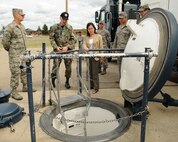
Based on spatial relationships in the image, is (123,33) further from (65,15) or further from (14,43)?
(14,43)

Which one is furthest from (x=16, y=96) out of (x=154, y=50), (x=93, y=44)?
(x=154, y=50)

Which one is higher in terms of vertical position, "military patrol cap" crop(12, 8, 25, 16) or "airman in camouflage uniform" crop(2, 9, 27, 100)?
"military patrol cap" crop(12, 8, 25, 16)

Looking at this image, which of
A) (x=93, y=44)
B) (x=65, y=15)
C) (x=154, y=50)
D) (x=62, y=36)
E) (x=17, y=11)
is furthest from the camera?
(x=62, y=36)

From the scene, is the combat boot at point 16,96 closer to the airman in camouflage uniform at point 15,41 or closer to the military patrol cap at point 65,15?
the airman in camouflage uniform at point 15,41

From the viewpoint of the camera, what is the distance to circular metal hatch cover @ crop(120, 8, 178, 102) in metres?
3.14

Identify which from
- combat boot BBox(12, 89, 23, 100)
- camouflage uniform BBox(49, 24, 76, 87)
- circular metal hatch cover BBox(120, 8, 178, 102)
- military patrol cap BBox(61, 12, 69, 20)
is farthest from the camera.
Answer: camouflage uniform BBox(49, 24, 76, 87)

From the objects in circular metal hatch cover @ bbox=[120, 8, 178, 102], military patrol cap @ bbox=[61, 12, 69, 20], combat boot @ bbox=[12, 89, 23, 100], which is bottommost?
combat boot @ bbox=[12, 89, 23, 100]

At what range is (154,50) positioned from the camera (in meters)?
3.37

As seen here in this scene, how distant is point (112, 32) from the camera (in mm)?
10211

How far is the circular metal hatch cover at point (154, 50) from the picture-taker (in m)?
3.14

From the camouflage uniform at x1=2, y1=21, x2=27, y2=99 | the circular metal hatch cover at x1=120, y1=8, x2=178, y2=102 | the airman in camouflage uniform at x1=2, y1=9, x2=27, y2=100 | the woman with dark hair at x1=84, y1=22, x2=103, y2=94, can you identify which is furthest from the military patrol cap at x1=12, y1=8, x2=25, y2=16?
the circular metal hatch cover at x1=120, y1=8, x2=178, y2=102

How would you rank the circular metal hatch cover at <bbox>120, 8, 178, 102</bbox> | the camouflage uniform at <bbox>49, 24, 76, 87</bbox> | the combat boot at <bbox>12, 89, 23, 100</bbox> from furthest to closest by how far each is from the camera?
1. the camouflage uniform at <bbox>49, 24, 76, 87</bbox>
2. the combat boot at <bbox>12, 89, 23, 100</bbox>
3. the circular metal hatch cover at <bbox>120, 8, 178, 102</bbox>

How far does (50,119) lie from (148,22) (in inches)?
85.6

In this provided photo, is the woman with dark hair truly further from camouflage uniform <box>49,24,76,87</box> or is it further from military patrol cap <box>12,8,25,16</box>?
military patrol cap <box>12,8,25,16</box>
